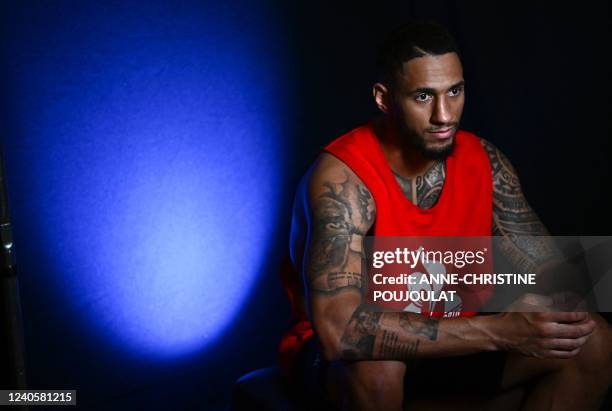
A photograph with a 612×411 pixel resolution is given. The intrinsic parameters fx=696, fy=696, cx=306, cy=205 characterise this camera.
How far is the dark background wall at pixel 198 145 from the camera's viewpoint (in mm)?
1994

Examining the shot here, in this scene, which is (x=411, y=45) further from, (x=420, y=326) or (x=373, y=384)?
(x=373, y=384)

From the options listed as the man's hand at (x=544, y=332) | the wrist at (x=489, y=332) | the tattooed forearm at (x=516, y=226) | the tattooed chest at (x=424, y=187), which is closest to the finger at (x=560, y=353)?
the man's hand at (x=544, y=332)

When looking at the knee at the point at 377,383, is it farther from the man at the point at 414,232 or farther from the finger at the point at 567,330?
the finger at the point at 567,330

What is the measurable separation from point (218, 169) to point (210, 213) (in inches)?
A: 5.9

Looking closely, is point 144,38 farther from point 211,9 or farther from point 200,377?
point 200,377

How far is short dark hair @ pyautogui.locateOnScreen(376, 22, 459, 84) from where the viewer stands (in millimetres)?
Result: 1724

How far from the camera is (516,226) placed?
6.13 feet

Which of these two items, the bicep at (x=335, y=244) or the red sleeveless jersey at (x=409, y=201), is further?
the red sleeveless jersey at (x=409, y=201)

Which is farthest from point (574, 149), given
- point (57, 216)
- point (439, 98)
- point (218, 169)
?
point (57, 216)

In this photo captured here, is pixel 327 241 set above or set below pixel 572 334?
above

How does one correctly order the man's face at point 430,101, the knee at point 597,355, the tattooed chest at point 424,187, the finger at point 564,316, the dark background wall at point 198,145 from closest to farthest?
the finger at point 564,316 < the knee at point 597,355 < the man's face at point 430,101 < the tattooed chest at point 424,187 < the dark background wall at point 198,145

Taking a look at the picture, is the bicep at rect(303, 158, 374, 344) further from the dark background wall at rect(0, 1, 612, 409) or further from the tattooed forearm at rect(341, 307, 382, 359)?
the dark background wall at rect(0, 1, 612, 409)

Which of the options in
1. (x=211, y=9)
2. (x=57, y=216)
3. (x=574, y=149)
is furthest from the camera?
(x=574, y=149)

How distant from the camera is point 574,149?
2.69 metres
